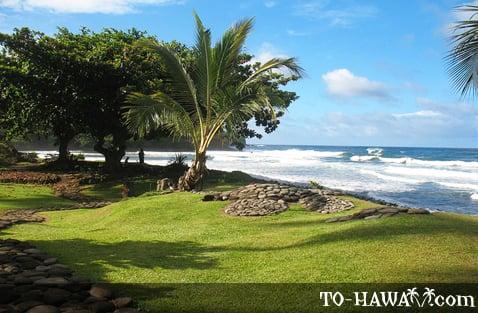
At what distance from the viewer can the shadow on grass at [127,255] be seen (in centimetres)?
687

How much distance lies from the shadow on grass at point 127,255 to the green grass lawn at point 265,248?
0.02 m

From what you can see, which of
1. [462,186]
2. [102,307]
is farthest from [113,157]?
[462,186]

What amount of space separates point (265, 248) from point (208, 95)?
25.4 feet

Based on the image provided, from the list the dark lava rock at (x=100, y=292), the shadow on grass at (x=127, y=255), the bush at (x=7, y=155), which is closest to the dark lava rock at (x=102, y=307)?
the dark lava rock at (x=100, y=292)

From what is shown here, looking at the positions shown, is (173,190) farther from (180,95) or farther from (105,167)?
(105,167)

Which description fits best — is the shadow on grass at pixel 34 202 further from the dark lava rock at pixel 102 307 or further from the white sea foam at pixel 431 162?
the white sea foam at pixel 431 162

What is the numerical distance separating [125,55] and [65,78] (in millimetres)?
3046

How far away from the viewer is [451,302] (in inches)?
194

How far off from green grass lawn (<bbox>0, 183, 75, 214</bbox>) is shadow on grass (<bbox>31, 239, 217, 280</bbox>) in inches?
260

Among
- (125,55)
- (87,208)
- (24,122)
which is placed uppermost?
(125,55)

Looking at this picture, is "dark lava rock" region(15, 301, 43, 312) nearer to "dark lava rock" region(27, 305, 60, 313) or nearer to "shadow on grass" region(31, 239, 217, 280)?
"dark lava rock" region(27, 305, 60, 313)

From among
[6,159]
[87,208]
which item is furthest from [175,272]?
[6,159]

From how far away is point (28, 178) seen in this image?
848 inches

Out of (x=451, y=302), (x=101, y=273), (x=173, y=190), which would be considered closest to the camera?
(x=451, y=302)
